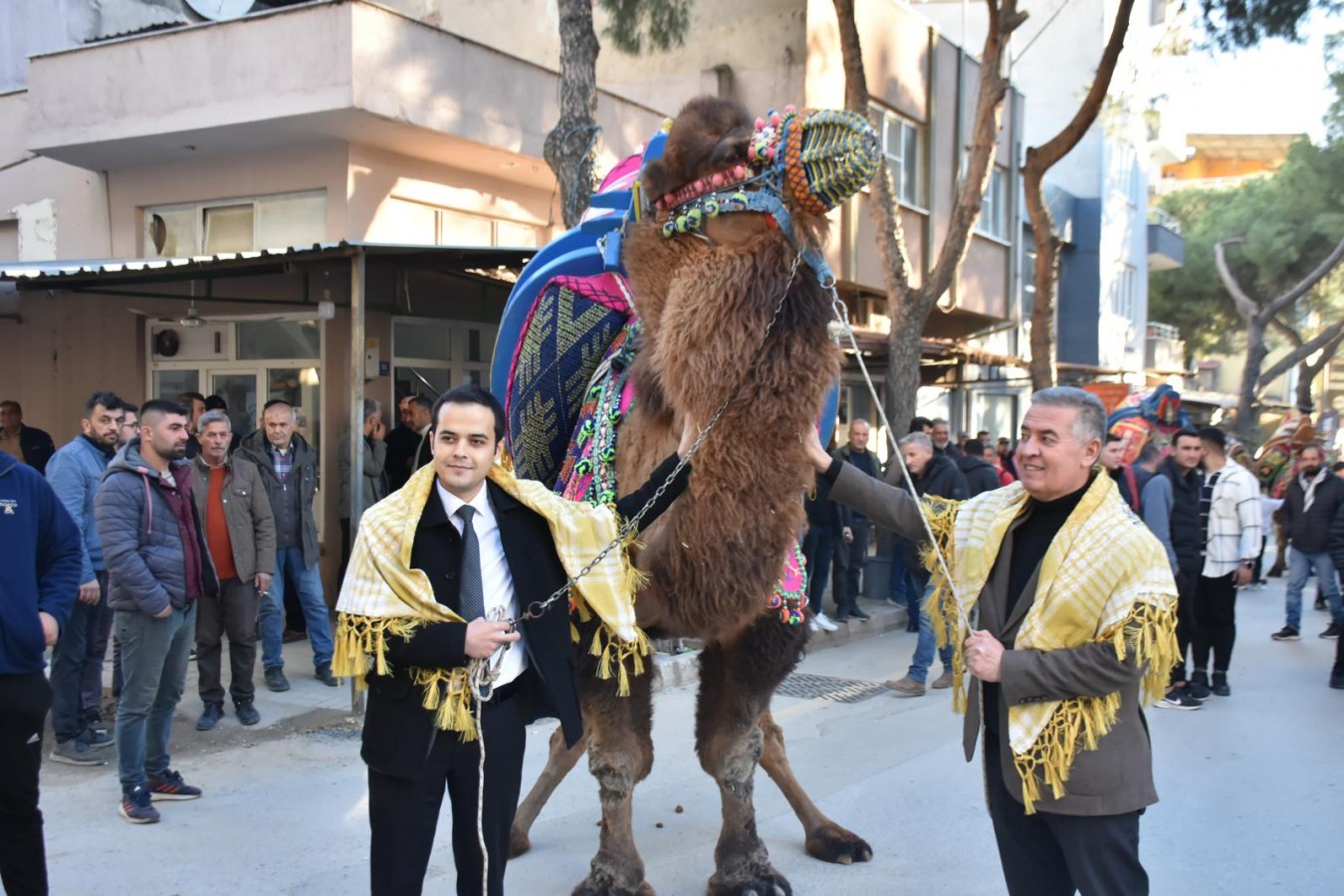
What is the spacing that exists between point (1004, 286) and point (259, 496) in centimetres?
1656

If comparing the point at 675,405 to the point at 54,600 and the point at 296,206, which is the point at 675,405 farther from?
the point at 296,206

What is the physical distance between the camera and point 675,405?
11.5 feet

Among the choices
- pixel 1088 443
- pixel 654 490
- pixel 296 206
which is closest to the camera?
pixel 1088 443

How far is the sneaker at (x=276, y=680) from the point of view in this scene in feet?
25.4

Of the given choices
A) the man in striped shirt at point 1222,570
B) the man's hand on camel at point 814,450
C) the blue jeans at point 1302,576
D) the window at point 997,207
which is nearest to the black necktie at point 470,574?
the man's hand on camel at point 814,450

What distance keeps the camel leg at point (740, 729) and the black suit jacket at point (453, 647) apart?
942mm

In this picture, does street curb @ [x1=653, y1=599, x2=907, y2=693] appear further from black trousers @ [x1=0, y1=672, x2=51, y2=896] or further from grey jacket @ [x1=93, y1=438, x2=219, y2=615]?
black trousers @ [x1=0, y1=672, x2=51, y2=896]

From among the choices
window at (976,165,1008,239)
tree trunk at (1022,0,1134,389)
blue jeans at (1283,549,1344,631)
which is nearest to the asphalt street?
blue jeans at (1283,549,1344,631)

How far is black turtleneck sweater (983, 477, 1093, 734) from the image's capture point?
306 centimetres

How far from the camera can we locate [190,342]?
11.1m

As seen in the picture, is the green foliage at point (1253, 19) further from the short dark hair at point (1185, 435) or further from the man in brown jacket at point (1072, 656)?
the man in brown jacket at point (1072, 656)

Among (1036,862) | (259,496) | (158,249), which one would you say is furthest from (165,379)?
(1036,862)

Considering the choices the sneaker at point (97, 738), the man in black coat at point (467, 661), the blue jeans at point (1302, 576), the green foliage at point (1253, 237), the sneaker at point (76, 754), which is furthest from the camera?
the green foliage at point (1253, 237)

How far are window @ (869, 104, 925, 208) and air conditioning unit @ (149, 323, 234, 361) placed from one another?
977 centimetres
